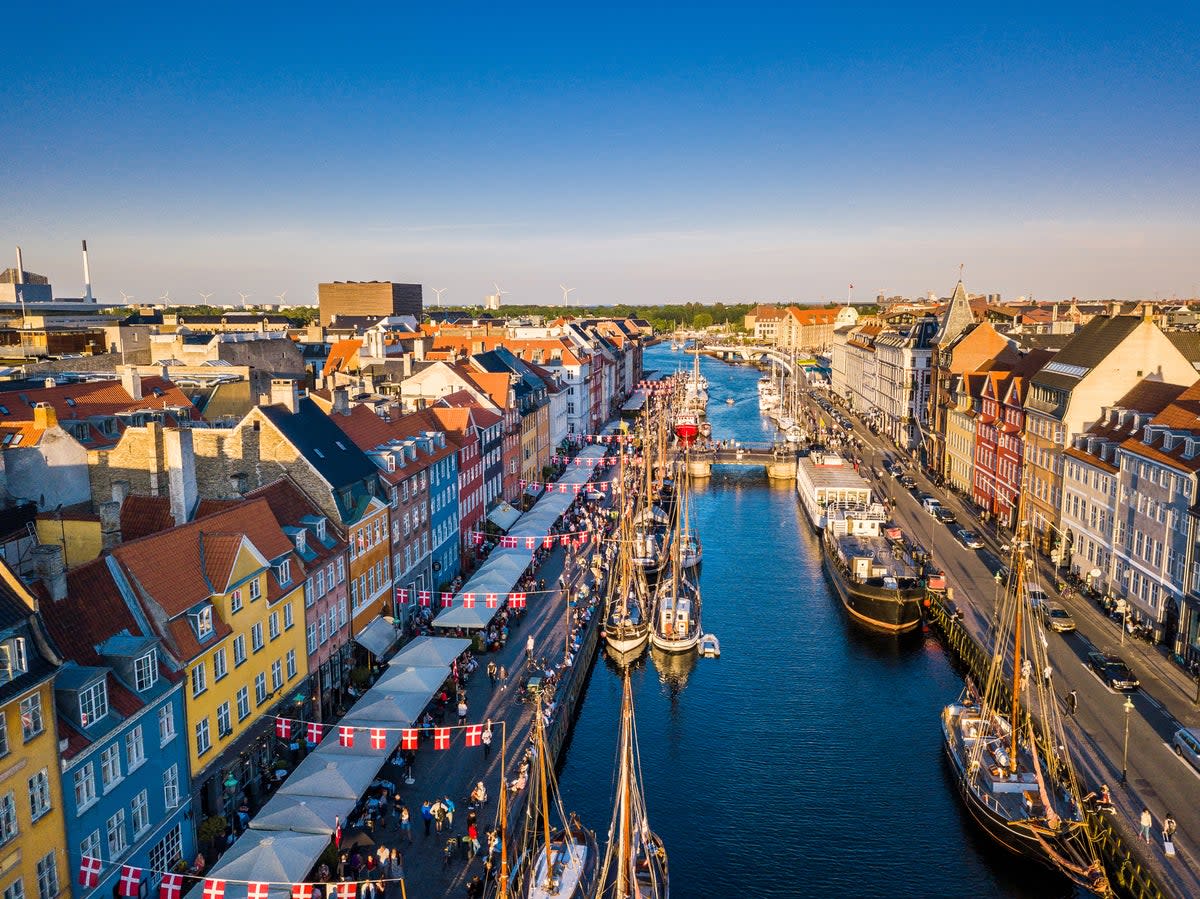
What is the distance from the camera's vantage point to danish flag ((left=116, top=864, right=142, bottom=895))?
2594 cm

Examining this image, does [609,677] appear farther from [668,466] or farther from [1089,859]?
[668,466]

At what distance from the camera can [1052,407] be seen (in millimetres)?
67438

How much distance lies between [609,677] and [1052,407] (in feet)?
123

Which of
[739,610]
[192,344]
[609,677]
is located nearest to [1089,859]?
[609,677]

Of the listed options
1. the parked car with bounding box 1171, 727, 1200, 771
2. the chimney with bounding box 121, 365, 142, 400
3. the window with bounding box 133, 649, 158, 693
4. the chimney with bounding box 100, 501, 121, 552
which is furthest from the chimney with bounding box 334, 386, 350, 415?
the parked car with bounding box 1171, 727, 1200, 771

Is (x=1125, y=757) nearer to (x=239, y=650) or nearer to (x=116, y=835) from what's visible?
(x=239, y=650)

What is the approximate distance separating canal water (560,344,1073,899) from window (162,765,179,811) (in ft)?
49.5

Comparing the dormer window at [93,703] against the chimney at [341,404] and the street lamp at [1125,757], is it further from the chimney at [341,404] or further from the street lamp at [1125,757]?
the street lamp at [1125,757]

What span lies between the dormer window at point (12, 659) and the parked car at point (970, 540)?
2431 inches

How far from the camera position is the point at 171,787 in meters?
29.8

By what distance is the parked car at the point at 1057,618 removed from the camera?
2019 inches

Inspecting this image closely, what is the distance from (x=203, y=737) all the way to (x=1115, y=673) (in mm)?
38432

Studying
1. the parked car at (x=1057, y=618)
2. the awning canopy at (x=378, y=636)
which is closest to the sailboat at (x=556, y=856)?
the awning canopy at (x=378, y=636)

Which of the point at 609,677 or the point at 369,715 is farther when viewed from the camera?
the point at 609,677
